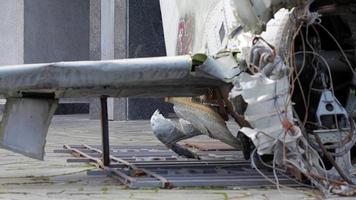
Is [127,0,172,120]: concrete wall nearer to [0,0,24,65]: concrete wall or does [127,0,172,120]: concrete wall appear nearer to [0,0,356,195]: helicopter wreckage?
[0,0,24,65]: concrete wall

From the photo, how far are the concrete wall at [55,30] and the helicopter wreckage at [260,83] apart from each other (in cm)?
1138

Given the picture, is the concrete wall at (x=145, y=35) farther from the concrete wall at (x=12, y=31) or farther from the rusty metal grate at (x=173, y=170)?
the rusty metal grate at (x=173, y=170)

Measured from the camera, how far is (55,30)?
54.6ft

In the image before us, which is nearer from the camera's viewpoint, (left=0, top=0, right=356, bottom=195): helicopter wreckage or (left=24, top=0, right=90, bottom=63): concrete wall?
(left=0, top=0, right=356, bottom=195): helicopter wreckage

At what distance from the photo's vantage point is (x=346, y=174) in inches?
143

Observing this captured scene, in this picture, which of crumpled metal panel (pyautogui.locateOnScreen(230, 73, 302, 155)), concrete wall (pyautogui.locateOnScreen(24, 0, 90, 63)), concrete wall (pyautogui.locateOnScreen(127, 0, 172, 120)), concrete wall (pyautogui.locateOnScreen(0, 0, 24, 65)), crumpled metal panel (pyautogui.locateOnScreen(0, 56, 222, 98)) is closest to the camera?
crumpled metal panel (pyautogui.locateOnScreen(230, 73, 302, 155))

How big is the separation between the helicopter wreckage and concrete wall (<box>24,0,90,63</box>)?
11377mm

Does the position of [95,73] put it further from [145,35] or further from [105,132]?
[145,35]

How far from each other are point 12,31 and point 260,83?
43.2 feet

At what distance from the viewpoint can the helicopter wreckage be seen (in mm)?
3422

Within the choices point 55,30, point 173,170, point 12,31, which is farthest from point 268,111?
point 55,30

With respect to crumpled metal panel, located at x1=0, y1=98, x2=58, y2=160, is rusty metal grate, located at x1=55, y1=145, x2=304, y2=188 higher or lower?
lower

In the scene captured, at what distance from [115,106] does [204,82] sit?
9055 millimetres

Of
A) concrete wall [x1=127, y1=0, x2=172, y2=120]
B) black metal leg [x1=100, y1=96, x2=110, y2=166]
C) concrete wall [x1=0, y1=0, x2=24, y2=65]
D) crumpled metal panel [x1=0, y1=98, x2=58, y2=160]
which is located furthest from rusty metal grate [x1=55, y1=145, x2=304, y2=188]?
concrete wall [x1=0, y1=0, x2=24, y2=65]
